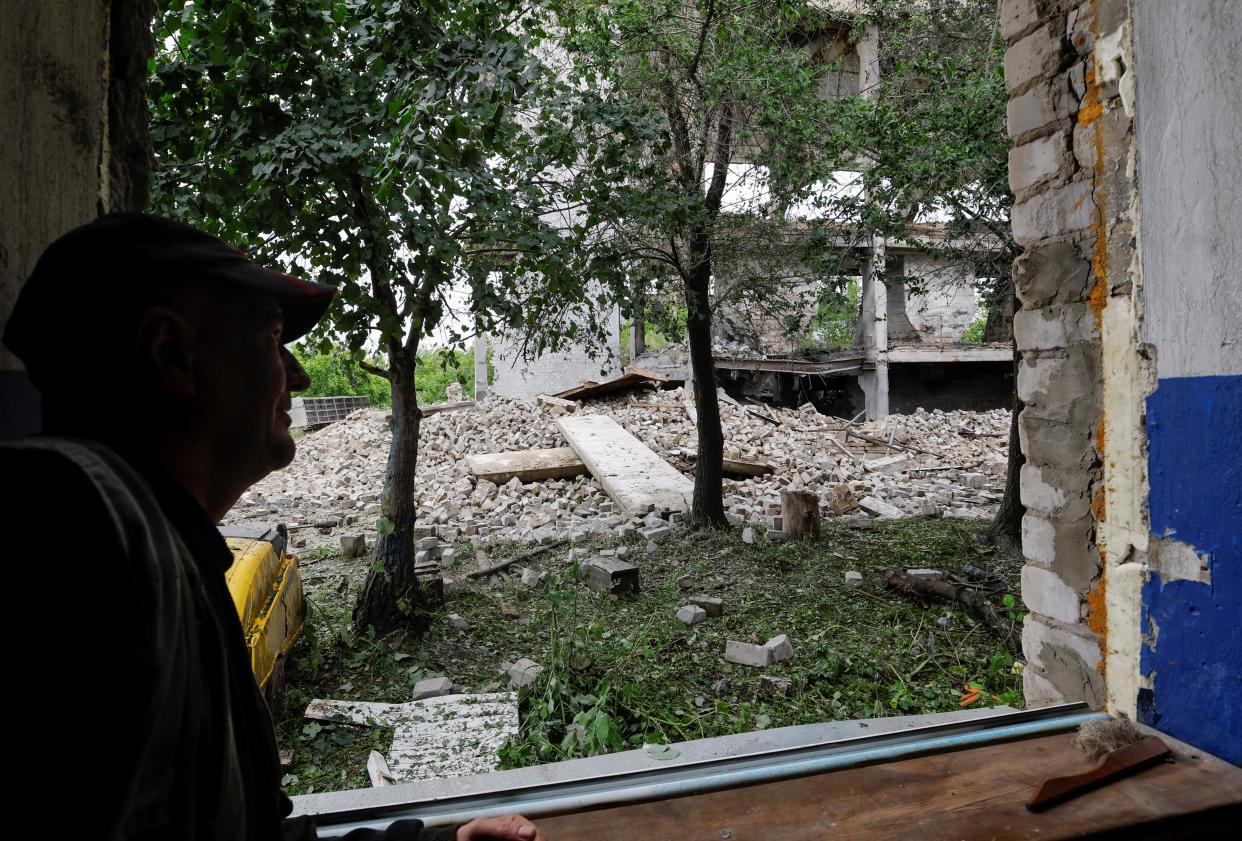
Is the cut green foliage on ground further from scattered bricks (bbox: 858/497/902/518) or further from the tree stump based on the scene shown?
scattered bricks (bbox: 858/497/902/518)

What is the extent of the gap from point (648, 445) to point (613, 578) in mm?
5844

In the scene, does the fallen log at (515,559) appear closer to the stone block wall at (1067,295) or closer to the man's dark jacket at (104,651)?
the stone block wall at (1067,295)

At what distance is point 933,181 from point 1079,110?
421 cm

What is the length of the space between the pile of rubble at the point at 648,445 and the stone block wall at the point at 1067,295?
5974mm

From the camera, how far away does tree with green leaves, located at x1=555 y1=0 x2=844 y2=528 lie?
7199mm

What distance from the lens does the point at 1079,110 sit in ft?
8.48

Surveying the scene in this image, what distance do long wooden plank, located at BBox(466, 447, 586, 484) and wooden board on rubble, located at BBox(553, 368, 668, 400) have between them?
3.26m

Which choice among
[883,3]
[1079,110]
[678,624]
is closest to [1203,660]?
[1079,110]

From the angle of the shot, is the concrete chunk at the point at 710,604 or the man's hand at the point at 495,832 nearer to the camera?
the man's hand at the point at 495,832

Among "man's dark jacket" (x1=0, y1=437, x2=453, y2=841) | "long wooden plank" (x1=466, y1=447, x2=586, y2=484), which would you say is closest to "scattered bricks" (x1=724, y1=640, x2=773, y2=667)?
"man's dark jacket" (x1=0, y1=437, x2=453, y2=841)

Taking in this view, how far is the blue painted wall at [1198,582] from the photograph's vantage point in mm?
1849

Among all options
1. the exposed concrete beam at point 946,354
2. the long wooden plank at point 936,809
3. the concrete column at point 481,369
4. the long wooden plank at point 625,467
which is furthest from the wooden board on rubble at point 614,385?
the long wooden plank at point 936,809

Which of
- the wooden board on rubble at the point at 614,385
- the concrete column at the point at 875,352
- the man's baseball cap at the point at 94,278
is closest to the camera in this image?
the man's baseball cap at the point at 94,278

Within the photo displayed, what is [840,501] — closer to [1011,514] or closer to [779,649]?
[1011,514]
